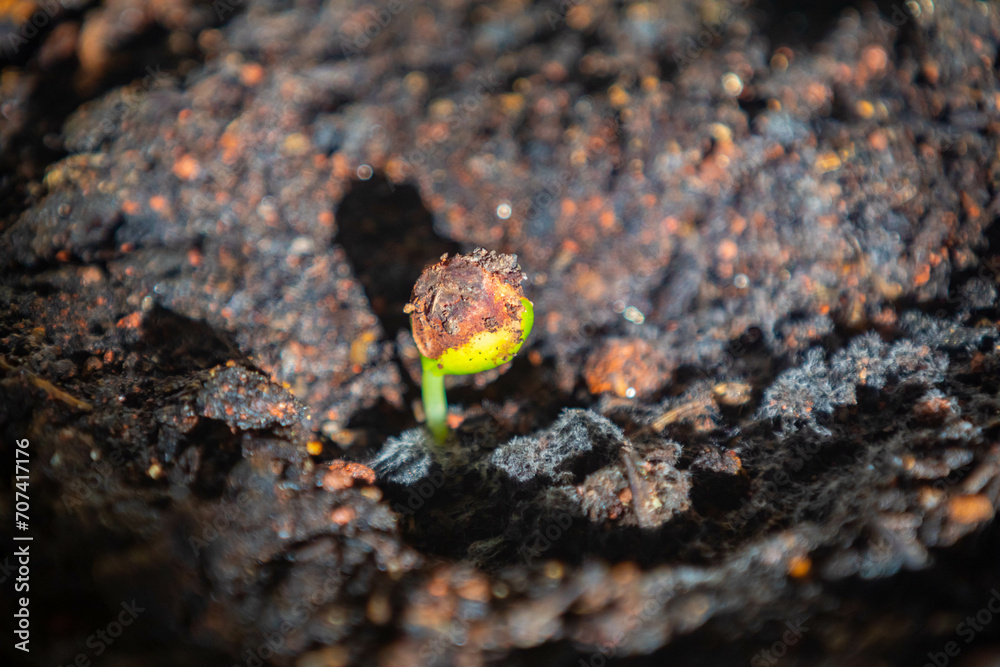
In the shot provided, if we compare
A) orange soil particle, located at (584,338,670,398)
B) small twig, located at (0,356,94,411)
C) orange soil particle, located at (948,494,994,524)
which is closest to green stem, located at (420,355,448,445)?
orange soil particle, located at (584,338,670,398)

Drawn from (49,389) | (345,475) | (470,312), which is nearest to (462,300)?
(470,312)

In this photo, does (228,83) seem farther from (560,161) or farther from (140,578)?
→ (140,578)

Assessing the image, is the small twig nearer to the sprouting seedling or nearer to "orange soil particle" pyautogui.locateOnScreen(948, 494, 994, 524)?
the sprouting seedling

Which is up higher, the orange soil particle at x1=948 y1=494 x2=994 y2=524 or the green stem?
the orange soil particle at x1=948 y1=494 x2=994 y2=524

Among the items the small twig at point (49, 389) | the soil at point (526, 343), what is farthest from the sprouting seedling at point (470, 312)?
the small twig at point (49, 389)

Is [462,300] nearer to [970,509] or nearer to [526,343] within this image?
[526,343]

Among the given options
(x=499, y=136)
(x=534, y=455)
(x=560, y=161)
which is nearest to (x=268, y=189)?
(x=499, y=136)

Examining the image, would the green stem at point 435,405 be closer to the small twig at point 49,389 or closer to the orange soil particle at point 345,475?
the orange soil particle at point 345,475
